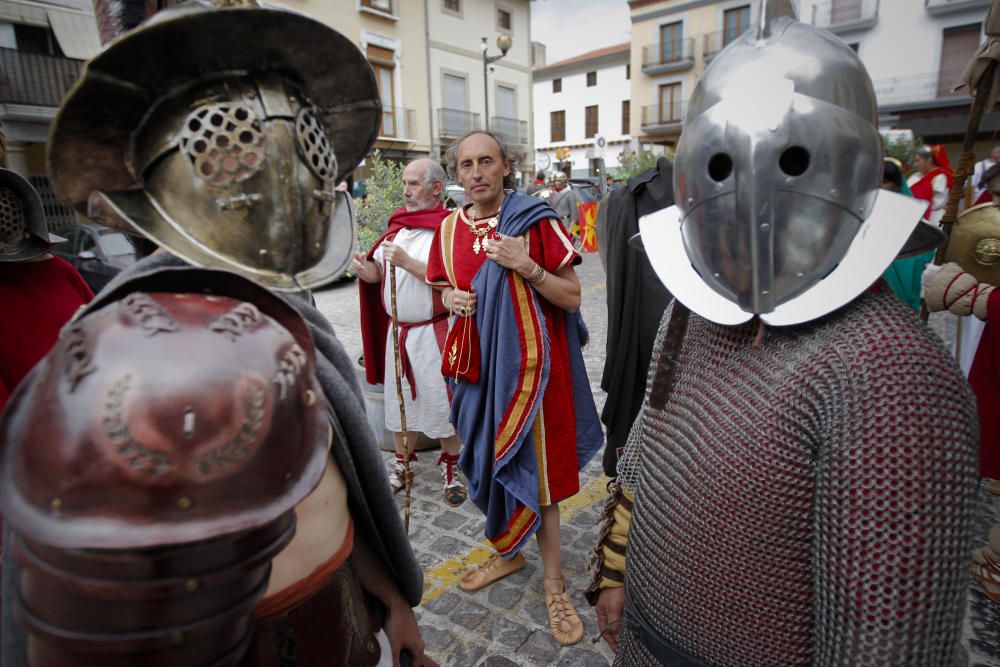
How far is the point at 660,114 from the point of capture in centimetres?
3381

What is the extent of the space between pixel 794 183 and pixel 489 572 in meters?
2.62

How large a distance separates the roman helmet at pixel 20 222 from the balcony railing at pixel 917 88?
2982 centimetres

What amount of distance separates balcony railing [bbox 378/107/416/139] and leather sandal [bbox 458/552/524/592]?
19550mm

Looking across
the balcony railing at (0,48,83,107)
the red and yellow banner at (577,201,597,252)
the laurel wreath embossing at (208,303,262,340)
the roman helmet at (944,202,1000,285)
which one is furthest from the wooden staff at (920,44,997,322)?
the balcony railing at (0,48,83,107)

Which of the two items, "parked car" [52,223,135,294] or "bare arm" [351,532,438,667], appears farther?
"parked car" [52,223,135,294]

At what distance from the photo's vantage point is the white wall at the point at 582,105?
3972 cm

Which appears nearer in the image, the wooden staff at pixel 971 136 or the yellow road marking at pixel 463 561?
the wooden staff at pixel 971 136

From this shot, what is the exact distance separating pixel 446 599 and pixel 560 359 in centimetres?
136

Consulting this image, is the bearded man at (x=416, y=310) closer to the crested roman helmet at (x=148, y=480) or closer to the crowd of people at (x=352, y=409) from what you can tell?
the crowd of people at (x=352, y=409)

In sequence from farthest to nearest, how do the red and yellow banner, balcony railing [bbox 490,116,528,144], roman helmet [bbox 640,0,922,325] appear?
balcony railing [bbox 490,116,528,144] < the red and yellow banner < roman helmet [bbox 640,0,922,325]

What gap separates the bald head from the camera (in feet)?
13.3

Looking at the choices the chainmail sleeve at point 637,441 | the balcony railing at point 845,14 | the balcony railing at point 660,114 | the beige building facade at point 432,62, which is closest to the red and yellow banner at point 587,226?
the beige building facade at point 432,62

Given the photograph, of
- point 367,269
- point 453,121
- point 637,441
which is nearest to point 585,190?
point 453,121

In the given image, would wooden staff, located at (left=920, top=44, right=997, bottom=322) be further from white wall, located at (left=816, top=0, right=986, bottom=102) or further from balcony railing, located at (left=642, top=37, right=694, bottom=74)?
balcony railing, located at (left=642, top=37, right=694, bottom=74)
